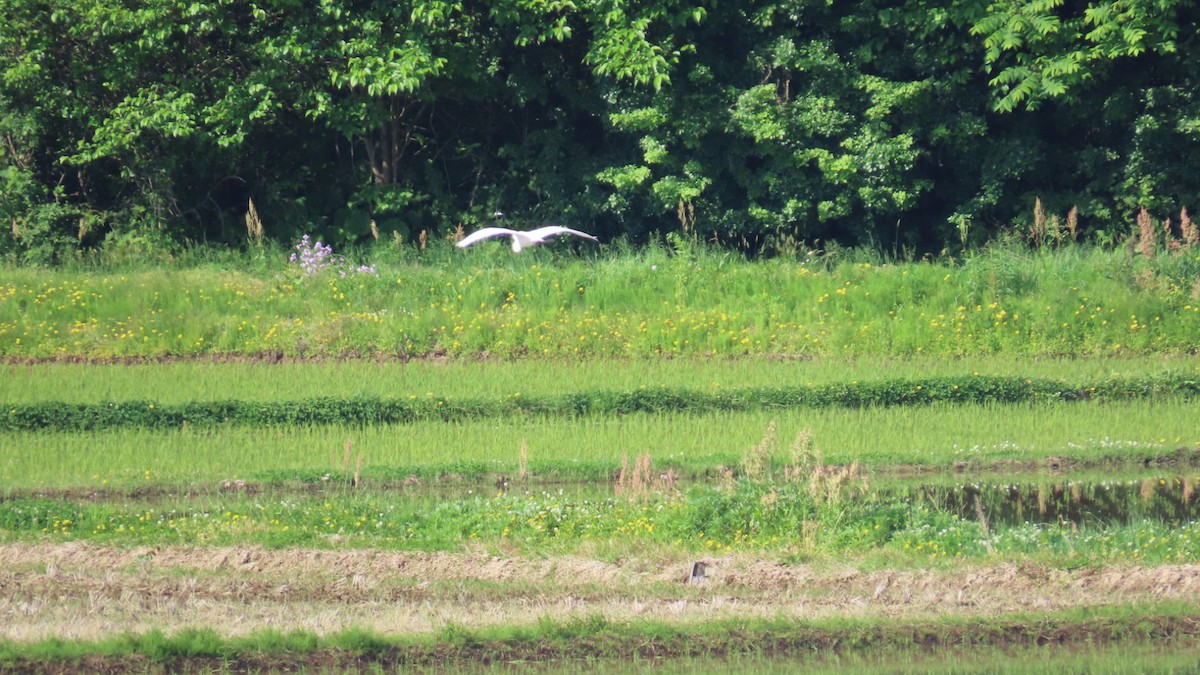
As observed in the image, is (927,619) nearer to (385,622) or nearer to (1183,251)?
(385,622)

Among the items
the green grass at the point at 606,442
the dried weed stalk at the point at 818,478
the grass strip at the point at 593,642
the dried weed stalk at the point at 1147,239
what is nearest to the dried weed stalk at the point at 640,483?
the green grass at the point at 606,442

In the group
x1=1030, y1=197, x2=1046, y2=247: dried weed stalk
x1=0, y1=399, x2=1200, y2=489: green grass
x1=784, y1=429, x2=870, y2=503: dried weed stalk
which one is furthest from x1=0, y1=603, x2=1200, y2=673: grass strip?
x1=1030, y1=197, x2=1046, y2=247: dried weed stalk

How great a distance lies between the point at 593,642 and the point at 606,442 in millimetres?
5153

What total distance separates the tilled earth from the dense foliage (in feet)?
36.2

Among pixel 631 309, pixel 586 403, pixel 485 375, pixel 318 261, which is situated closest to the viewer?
pixel 586 403

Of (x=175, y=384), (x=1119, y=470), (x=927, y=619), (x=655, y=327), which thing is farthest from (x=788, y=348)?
(x=927, y=619)

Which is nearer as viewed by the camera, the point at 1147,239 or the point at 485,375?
the point at 485,375

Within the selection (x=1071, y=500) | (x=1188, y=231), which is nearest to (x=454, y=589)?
(x=1071, y=500)

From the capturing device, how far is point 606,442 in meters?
12.1

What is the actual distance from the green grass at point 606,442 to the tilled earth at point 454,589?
8.32 ft

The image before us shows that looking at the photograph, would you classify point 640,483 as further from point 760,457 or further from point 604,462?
point 604,462

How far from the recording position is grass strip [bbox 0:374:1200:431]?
12.6m

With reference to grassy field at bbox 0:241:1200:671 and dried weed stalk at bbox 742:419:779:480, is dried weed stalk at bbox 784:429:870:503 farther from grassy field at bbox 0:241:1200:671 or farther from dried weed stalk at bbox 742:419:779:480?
dried weed stalk at bbox 742:419:779:480

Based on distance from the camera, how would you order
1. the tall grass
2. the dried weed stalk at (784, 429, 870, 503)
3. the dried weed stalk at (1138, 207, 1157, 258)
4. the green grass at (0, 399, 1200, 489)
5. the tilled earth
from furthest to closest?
the dried weed stalk at (1138, 207, 1157, 258), the tall grass, the green grass at (0, 399, 1200, 489), the dried weed stalk at (784, 429, 870, 503), the tilled earth
